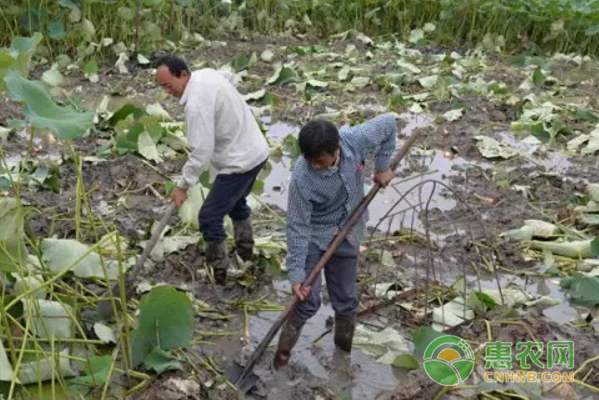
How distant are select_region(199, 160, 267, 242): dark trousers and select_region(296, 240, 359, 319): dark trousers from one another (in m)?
0.77

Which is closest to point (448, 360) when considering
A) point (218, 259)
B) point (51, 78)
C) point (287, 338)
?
point (287, 338)

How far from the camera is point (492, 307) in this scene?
11.9 ft

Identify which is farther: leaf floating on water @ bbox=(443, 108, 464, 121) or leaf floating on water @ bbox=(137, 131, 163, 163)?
leaf floating on water @ bbox=(443, 108, 464, 121)

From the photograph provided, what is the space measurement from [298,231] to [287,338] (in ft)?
1.85

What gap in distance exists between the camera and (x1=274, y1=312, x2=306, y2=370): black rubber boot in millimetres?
3213

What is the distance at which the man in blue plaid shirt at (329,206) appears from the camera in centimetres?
→ 283

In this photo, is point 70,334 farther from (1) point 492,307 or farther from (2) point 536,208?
(2) point 536,208

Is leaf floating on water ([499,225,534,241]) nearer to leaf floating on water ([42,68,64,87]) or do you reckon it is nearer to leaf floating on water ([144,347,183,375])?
leaf floating on water ([144,347,183,375])

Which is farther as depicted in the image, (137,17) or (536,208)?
(137,17)

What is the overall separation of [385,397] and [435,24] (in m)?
8.24

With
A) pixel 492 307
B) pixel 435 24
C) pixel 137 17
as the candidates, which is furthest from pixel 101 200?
pixel 435 24

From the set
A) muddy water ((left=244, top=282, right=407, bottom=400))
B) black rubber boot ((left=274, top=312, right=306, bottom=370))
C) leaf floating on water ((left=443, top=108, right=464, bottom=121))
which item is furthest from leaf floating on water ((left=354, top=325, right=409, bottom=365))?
leaf floating on water ((left=443, top=108, right=464, bottom=121))

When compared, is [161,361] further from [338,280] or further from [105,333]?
[338,280]

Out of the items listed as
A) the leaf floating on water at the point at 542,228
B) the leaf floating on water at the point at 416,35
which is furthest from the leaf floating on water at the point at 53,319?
the leaf floating on water at the point at 416,35
